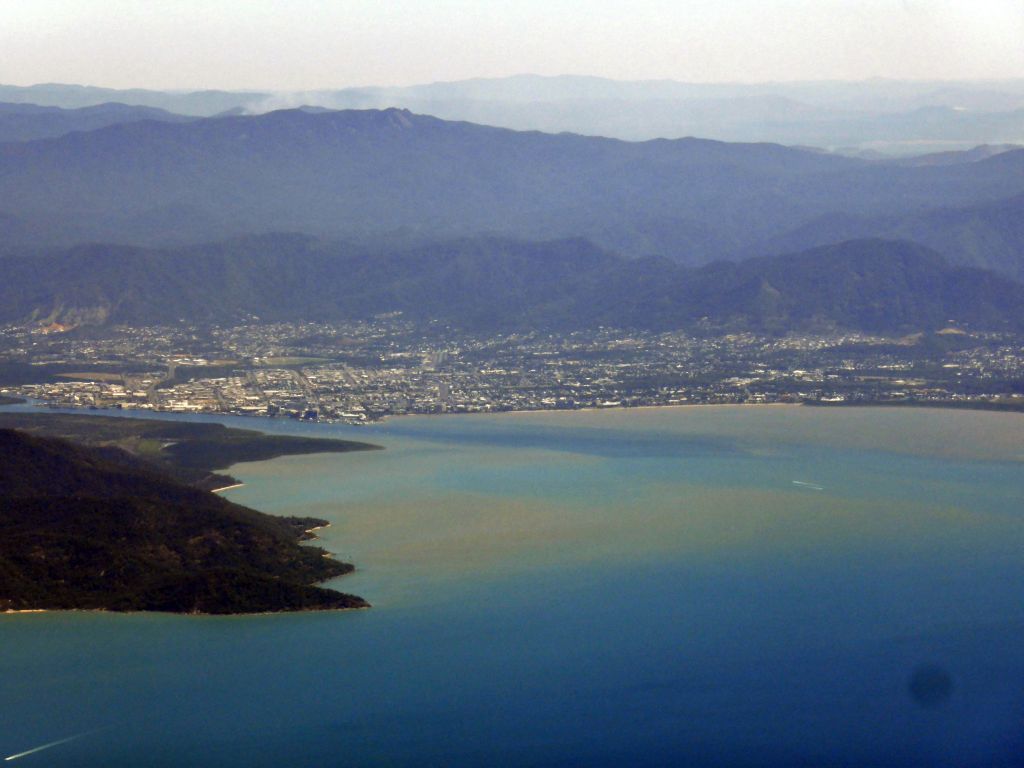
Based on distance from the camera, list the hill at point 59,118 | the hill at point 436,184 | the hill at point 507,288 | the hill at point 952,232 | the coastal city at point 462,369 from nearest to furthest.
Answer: the coastal city at point 462,369 → the hill at point 507,288 → the hill at point 952,232 → the hill at point 436,184 → the hill at point 59,118

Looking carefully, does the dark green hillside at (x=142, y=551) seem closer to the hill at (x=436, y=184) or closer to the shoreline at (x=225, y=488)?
the shoreline at (x=225, y=488)

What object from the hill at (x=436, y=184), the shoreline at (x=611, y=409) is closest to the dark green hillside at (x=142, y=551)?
the shoreline at (x=611, y=409)

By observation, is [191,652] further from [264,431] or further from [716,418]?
[716,418]

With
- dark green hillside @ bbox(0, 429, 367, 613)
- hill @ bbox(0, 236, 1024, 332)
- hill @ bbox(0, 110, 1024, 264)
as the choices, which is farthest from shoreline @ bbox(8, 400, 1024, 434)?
hill @ bbox(0, 110, 1024, 264)

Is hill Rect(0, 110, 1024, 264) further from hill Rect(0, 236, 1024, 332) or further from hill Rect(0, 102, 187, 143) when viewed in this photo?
hill Rect(0, 236, 1024, 332)

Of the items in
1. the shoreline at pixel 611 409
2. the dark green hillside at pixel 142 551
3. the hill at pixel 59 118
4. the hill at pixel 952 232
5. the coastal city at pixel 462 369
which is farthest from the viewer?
the hill at pixel 59 118

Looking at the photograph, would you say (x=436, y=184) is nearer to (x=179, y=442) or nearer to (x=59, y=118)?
(x=59, y=118)

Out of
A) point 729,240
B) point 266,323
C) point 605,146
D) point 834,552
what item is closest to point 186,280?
point 266,323
